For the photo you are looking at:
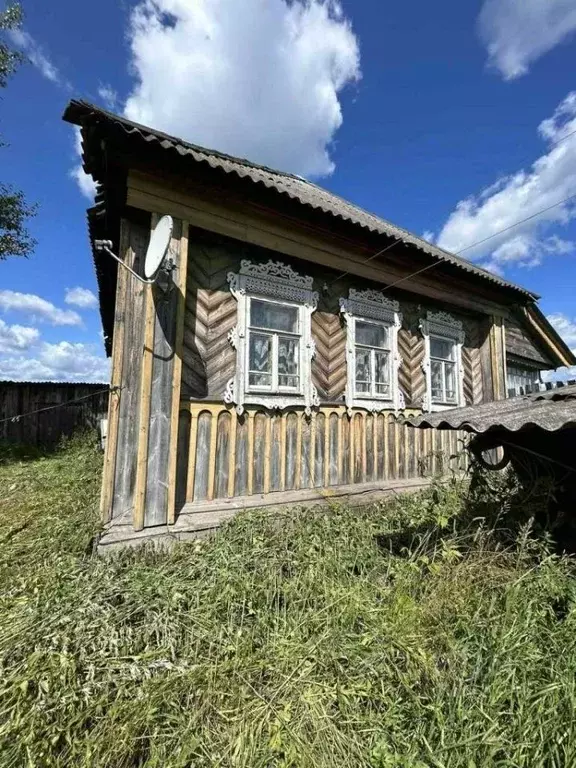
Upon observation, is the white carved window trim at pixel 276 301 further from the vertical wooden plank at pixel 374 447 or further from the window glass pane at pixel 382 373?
the window glass pane at pixel 382 373

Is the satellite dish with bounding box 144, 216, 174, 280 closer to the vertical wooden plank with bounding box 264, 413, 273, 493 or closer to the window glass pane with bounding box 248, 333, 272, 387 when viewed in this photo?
the window glass pane with bounding box 248, 333, 272, 387

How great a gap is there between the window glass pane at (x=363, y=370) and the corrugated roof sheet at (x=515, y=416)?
7.92 ft

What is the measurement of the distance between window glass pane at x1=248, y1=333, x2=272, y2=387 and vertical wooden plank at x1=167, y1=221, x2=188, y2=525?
37.0 inches

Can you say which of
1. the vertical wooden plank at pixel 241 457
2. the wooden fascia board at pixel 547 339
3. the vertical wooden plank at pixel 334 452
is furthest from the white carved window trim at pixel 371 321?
the wooden fascia board at pixel 547 339

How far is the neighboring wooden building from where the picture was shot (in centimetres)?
371

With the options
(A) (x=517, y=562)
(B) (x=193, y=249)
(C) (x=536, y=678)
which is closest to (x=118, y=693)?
(C) (x=536, y=678)

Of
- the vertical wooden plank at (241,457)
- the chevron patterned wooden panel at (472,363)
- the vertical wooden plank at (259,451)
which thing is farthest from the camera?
the chevron patterned wooden panel at (472,363)

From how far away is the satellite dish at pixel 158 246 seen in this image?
341cm

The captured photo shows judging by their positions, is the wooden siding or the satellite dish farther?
the wooden siding

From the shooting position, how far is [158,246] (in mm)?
3533

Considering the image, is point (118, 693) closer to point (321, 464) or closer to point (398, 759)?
point (398, 759)

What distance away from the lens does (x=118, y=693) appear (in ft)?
6.48

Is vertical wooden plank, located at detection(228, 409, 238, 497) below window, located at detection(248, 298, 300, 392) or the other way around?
below

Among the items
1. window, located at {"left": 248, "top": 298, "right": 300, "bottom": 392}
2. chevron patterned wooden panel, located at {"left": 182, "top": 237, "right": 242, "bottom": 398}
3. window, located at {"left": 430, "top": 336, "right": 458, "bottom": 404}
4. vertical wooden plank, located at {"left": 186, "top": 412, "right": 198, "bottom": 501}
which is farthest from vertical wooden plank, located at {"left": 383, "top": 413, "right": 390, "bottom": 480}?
vertical wooden plank, located at {"left": 186, "top": 412, "right": 198, "bottom": 501}
